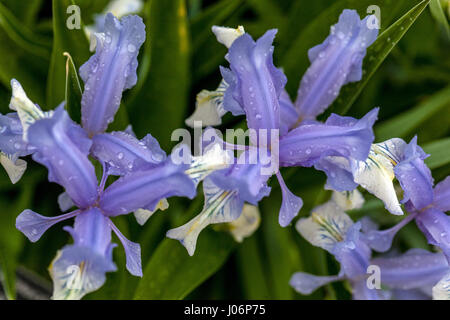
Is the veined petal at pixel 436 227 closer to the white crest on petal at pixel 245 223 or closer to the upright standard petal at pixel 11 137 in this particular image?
the white crest on petal at pixel 245 223

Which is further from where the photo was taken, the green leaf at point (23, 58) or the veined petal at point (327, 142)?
the green leaf at point (23, 58)

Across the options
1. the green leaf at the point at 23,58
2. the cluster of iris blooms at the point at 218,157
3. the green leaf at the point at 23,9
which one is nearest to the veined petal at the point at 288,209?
the cluster of iris blooms at the point at 218,157

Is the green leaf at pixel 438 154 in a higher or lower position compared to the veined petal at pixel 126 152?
higher

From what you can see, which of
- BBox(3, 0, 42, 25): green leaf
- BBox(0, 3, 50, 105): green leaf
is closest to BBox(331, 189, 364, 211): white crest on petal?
BBox(0, 3, 50, 105): green leaf

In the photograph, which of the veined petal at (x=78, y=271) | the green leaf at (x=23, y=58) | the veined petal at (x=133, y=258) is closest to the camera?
the veined petal at (x=78, y=271)

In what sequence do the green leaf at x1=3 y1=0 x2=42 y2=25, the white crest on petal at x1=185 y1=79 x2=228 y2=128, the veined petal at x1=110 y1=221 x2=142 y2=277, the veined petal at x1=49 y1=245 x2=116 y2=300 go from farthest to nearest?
the green leaf at x1=3 y1=0 x2=42 y2=25 < the white crest on petal at x1=185 y1=79 x2=228 y2=128 < the veined petal at x1=110 y1=221 x2=142 y2=277 < the veined petal at x1=49 y1=245 x2=116 y2=300

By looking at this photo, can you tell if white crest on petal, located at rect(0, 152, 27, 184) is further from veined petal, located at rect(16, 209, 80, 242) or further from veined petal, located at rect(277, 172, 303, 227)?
veined petal, located at rect(277, 172, 303, 227)

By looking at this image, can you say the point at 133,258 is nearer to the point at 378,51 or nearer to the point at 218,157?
the point at 218,157
